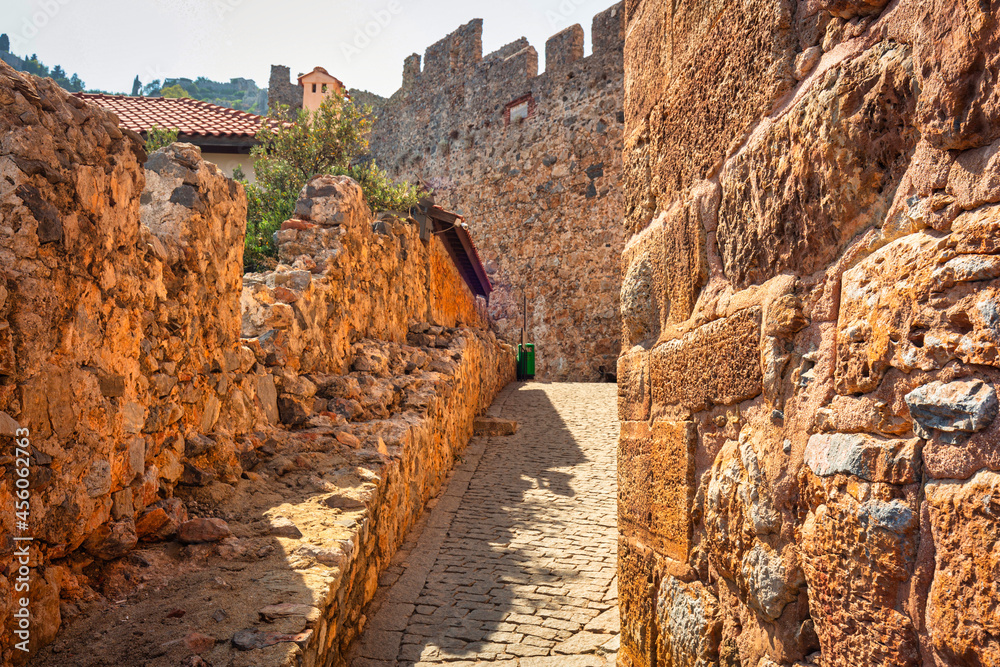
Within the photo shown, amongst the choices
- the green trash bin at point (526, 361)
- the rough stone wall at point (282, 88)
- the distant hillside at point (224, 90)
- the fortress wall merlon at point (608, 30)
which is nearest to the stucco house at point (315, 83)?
the rough stone wall at point (282, 88)

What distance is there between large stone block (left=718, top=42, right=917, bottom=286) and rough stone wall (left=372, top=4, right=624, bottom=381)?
13.3 meters

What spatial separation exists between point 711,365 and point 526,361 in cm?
1452

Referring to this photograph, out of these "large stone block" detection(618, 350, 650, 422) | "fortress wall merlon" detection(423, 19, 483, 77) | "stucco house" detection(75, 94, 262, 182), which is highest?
"fortress wall merlon" detection(423, 19, 483, 77)

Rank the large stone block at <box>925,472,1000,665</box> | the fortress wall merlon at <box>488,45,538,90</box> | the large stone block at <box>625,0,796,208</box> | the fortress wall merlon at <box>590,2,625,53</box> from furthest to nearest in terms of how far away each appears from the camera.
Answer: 1. the fortress wall merlon at <box>488,45,538,90</box>
2. the fortress wall merlon at <box>590,2,625,53</box>
3. the large stone block at <box>625,0,796,208</box>
4. the large stone block at <box>925,472,1000,665</box>

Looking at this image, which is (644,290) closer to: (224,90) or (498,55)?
(498,55)

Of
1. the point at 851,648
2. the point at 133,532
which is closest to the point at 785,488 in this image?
the point at 851,648

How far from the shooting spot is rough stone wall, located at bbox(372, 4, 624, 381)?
51.8 ft

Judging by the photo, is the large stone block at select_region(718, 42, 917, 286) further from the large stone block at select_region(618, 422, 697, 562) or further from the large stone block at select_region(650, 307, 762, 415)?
the large stone block at select_region(618, 422, 697, 562)

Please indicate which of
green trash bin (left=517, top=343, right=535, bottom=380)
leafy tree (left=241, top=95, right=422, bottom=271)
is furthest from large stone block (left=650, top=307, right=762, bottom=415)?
green trash bin (left=517, top=343, right=535, bottom=380)

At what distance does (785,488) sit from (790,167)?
75 centimetres

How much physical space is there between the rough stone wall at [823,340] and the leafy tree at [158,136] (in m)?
9.49

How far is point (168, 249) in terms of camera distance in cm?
338

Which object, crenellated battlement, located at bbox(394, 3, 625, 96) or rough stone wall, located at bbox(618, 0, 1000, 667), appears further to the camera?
crenellated battlement, located at bbox(394, 3, 625, 96)

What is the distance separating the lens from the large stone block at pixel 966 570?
0.96 meters
